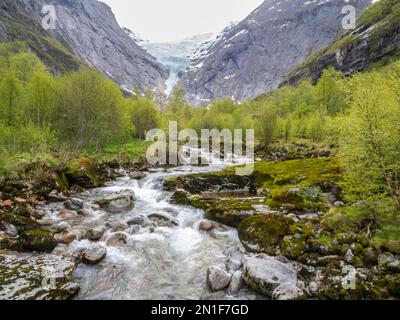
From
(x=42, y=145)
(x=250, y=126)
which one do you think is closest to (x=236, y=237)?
(x=42, y=145)

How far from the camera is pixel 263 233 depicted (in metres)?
12.7

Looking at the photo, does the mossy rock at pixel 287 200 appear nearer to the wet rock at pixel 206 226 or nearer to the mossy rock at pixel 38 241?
the wet rock at pixel 206 226

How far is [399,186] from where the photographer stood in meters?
12.4

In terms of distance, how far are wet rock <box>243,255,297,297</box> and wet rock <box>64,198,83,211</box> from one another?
1193 cm

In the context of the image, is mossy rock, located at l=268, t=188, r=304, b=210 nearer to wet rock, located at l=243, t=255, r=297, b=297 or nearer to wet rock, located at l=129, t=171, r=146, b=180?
wet rock, located at l=243, t=255, r=297, b=297

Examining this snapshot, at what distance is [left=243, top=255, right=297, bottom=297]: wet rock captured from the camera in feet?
30.7

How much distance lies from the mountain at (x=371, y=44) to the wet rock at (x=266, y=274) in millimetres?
88619

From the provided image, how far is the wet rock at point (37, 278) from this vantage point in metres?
8.98

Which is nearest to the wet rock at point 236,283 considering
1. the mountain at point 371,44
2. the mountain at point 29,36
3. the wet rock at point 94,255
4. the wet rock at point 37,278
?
the wet rock at point 37,278

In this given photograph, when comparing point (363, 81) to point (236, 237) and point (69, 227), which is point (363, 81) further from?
point (69, 227)

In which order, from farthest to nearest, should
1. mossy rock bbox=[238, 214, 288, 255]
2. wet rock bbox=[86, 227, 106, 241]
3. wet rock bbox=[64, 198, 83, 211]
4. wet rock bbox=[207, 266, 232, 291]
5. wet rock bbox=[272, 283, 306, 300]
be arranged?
wet rock bbox=[64, 198, 83, 211] < wet rock bbox=[86, 227, 106, 241] < mossy rock bbox=[238, 214, 288, 255] < wet rock bbox=[207, 266, 232, 291] < wet rock bbox=[272, 283, 306, 300]

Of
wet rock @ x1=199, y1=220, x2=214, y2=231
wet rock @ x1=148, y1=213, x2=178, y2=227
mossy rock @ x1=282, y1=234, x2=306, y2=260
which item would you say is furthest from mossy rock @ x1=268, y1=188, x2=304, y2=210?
wet rock @ x1=148, y1=213, x2=178, y2=227

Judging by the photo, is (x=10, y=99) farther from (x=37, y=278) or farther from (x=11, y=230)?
(x=37, y=278)
